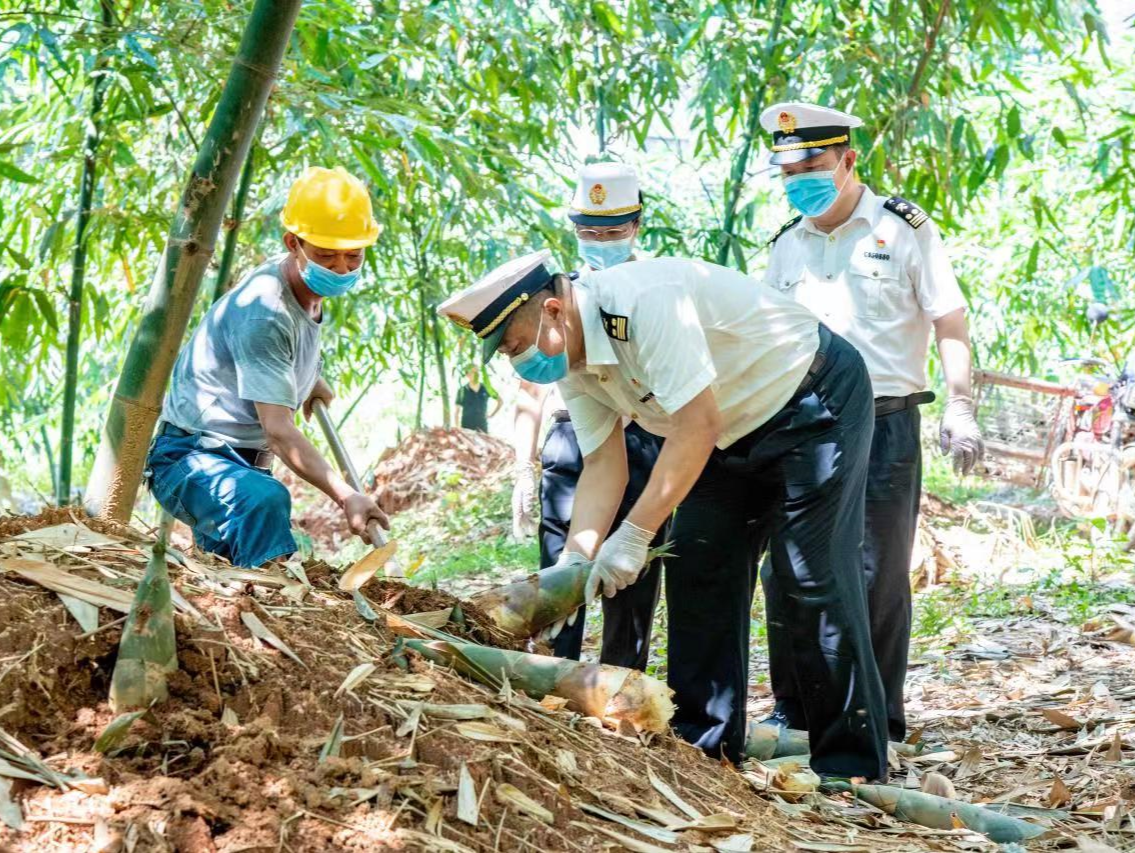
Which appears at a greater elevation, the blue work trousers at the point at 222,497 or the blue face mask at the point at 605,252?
the blue face mask at the point at 605,252

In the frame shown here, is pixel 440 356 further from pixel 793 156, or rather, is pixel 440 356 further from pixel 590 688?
pixel 590 688

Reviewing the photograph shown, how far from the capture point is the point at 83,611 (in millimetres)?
2162

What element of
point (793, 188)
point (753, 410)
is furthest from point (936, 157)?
point (753, 410)

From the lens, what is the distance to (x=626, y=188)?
3926mm

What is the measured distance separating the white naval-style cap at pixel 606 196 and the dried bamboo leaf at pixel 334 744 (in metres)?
2.20

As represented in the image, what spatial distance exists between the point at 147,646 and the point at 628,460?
6.17 ft

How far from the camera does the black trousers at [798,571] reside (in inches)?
121

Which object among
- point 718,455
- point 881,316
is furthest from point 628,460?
point 881,316

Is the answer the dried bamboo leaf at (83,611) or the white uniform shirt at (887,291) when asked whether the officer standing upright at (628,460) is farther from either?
the dried bamboo leaf at (83,611)

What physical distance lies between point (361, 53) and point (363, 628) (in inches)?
107

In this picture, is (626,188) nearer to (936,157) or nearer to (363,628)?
(363,628)

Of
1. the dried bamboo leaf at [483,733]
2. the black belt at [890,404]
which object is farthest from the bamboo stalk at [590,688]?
the black belt at [890,404]

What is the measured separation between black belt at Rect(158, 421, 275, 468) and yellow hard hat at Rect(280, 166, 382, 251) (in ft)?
2.01

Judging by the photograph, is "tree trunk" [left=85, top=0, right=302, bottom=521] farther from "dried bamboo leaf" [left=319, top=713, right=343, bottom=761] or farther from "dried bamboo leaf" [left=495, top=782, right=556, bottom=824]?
"dried bamboo leaf" [left=495, top=782, right=556, bottom=824]
